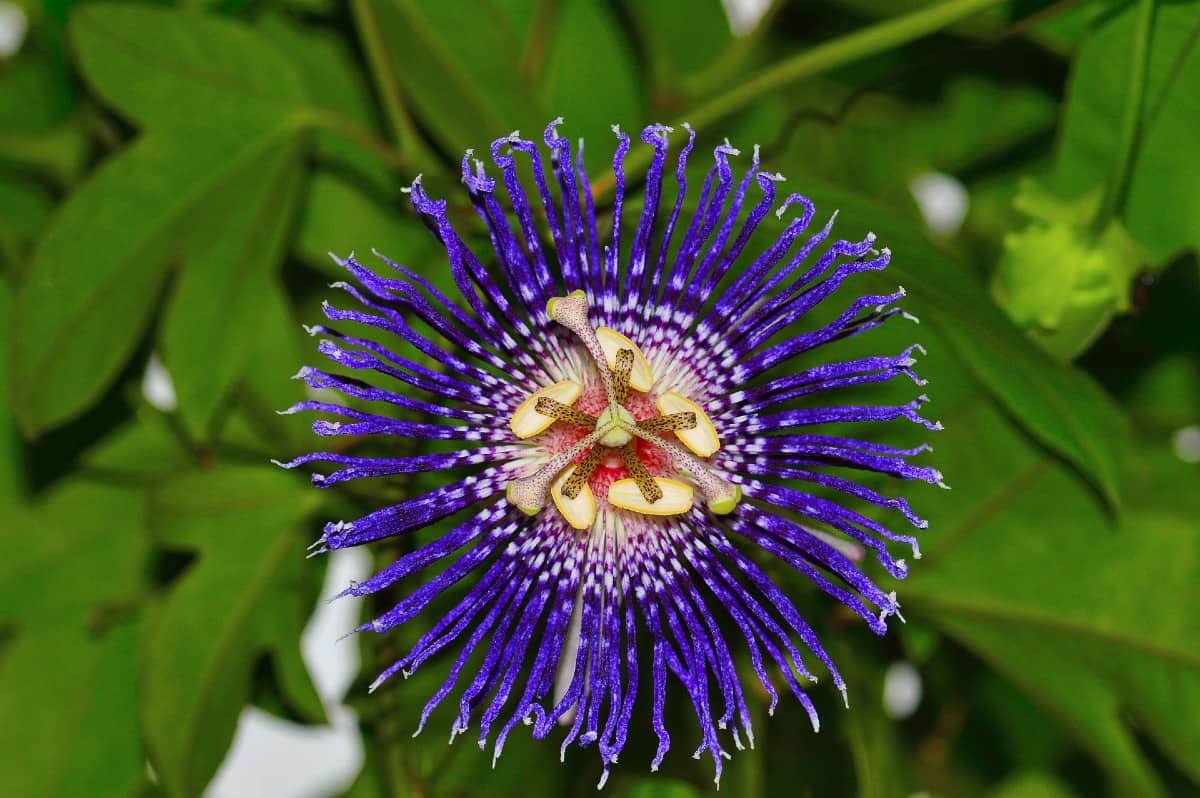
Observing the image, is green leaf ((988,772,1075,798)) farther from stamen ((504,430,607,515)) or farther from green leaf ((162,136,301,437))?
green leaf ((162,136,301,437))

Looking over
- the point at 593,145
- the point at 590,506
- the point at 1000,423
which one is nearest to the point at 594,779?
the point at 590,506

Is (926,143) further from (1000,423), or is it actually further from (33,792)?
(33,792)

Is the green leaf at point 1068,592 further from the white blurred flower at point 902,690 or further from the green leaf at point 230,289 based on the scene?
the green leaf at point 230,289

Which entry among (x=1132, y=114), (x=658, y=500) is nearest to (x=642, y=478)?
(x=658, y=500)

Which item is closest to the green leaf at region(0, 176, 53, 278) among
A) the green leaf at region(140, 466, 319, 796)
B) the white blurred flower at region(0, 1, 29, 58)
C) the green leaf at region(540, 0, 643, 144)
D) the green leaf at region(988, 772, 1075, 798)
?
the white blurred flower at region(0, 1, 29, 58)

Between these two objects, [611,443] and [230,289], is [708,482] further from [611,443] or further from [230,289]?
[230,289]

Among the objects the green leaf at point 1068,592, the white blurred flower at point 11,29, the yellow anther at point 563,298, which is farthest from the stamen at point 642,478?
Answer: the white blurred flower at point 11,29
